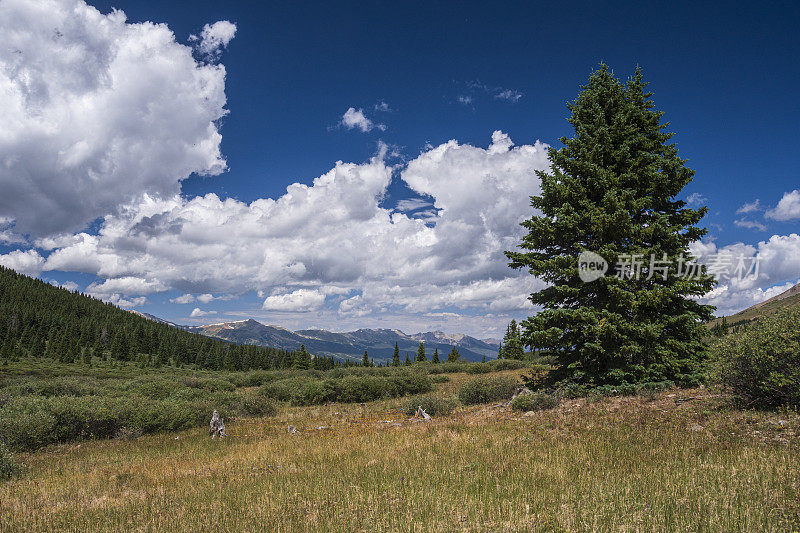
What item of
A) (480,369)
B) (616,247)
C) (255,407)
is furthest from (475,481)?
(480,369)

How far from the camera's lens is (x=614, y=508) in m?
4.76

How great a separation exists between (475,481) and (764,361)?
27.9ft

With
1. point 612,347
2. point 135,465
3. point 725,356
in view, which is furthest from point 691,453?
point 135,465

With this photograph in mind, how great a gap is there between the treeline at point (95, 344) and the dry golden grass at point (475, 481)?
7603 cm

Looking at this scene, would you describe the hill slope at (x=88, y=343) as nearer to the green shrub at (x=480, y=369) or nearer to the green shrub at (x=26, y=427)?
the green shrub at (x=480, y=369)

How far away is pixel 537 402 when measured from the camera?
1315 centimetres

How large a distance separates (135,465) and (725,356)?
16.6 meters

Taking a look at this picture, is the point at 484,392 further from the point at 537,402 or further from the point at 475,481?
the point at 475,481

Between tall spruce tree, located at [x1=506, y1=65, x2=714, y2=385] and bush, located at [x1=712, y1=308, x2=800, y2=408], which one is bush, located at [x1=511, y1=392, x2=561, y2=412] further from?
bush, located at [x1=712, y1=308, x2=800, y2=408]

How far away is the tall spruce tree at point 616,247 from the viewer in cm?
1304

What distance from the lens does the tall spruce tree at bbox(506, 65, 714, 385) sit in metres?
13.0

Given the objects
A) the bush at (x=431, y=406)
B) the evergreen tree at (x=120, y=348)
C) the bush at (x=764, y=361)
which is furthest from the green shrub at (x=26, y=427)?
the evergreen tree at (x=120, y=348)

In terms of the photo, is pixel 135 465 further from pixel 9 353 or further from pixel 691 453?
pixel 9 353

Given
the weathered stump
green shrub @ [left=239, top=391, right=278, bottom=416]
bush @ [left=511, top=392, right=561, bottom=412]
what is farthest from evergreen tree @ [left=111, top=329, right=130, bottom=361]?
bush @ [left=511, top=392, right=561, bottom=412]
